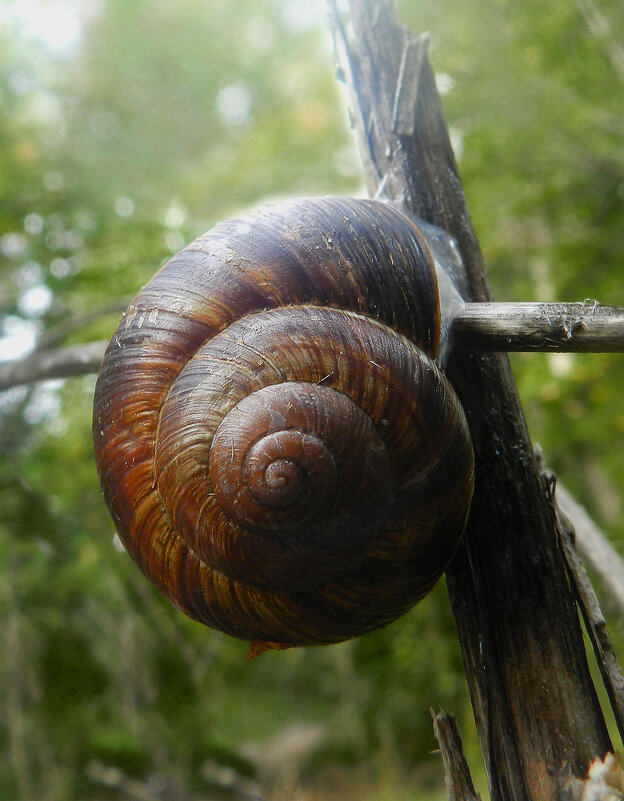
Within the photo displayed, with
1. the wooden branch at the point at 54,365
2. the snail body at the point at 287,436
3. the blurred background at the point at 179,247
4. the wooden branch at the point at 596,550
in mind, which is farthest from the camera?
the blurred background at the point at 179,247

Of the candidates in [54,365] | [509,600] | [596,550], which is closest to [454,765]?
[509,600]

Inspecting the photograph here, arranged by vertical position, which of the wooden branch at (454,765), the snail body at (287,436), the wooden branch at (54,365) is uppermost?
the wooden branch at (54,365)

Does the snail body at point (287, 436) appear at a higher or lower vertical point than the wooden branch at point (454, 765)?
higher

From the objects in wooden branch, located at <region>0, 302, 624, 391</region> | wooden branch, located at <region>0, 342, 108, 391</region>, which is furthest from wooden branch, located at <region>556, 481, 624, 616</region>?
wooden branch, located at <region>0, 342, 108, 391</region>

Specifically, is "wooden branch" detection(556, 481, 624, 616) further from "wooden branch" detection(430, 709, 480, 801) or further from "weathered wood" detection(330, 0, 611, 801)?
"wooden branch" detection(430, 709, 480, 801)

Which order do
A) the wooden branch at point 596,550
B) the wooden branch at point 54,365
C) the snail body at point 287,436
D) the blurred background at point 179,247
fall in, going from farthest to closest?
the blurred background at point 179,247, the wooden branch at point 54,365, the wooden branch at point 596,550, the snail body at point 287,436

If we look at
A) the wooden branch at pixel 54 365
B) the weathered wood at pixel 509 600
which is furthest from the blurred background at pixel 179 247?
the weathered wood at pixel 509 600

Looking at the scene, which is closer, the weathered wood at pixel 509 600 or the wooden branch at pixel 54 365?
the weathered wood at pixel 509 600

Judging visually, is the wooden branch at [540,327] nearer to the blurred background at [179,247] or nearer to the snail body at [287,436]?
the snail body at [287,436]
